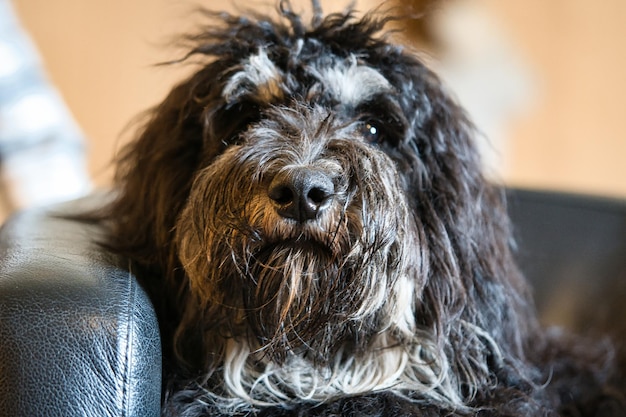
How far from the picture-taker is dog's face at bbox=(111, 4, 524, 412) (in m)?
1.19

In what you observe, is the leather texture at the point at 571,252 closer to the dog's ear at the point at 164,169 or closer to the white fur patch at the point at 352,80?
Answer: the white fur patch at the point at 352,80

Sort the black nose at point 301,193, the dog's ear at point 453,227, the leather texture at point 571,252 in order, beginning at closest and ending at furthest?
1. the black nose at point 301,193
2. the dog's ear at point 453,227
3. the leather texture at point 571,252

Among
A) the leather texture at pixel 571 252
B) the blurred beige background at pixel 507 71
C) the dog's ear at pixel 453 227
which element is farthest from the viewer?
the blurred beige background at pixel 507 71

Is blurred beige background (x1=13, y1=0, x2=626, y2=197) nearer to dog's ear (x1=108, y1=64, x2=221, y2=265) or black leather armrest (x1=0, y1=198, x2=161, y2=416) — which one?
dog's ear (x1=108, y1=64, x2=221, y2=265)

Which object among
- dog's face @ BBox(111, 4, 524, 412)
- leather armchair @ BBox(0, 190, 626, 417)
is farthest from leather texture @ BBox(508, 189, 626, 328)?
leather armchair @ BBox(0, 190, 626, 417)

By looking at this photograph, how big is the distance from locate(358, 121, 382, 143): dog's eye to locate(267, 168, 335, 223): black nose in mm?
318

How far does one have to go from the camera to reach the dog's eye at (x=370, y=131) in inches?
56.8

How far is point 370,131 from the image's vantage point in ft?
4.77

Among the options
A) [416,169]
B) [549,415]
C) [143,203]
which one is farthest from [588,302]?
[143,203]

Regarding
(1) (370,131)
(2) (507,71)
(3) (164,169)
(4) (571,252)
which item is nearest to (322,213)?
(1) (370,131)

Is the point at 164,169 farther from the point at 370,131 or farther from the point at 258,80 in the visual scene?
the point at 370,131

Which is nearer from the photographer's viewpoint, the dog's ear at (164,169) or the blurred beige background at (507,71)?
the dog's ear at (164,169)

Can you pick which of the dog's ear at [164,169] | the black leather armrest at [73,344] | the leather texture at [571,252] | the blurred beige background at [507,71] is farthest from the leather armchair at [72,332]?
the blurred beige background at [507,71]

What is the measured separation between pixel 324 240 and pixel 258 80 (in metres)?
0.41
